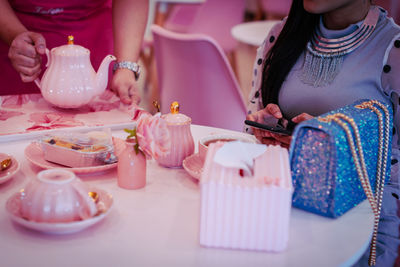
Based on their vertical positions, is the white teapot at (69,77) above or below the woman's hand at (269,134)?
above

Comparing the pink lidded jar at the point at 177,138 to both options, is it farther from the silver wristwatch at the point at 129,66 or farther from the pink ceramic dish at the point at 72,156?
the silver wristwatch at the point at 129,66

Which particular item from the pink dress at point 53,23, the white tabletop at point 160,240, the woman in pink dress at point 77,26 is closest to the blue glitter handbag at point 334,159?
the white tabletop at point 160,240

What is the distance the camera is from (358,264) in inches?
44.0

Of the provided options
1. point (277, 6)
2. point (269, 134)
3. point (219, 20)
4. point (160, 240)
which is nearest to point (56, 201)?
point (160, 240)

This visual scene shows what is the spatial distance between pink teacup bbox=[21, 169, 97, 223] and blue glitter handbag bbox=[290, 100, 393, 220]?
1.31 ft

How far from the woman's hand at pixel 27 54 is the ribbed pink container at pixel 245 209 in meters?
0.91

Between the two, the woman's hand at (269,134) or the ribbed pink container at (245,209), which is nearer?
the ribbed pink container at (245,209)

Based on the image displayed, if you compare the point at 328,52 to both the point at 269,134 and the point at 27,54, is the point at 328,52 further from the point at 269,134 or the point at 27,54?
the point at 27,54

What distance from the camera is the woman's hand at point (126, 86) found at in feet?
5.19

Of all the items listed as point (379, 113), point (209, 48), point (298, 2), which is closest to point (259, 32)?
point (209, 48)

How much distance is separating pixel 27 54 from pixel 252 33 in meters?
1.93

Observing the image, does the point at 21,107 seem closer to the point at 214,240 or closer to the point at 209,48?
the point at 209,48

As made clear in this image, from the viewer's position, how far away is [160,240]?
2.71ft

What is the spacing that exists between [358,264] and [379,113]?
0.37 meters
